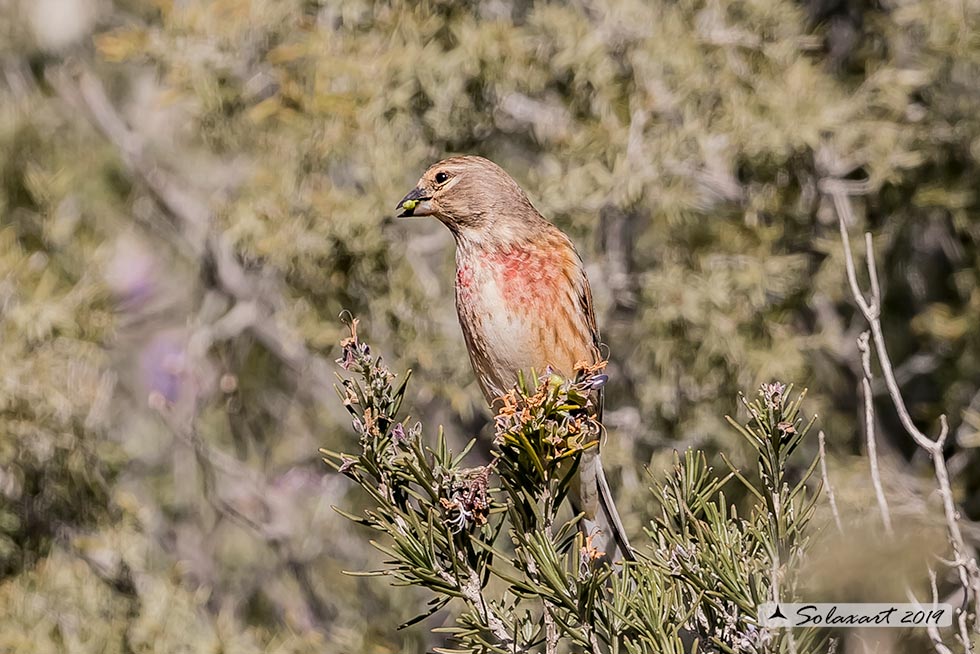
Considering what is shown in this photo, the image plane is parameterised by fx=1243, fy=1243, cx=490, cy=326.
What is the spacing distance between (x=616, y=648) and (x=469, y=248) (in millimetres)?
2286

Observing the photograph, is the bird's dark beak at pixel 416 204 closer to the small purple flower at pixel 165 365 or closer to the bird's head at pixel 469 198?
the bird's head at pixel 469 198

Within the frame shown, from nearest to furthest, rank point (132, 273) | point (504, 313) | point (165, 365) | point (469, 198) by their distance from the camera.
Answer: point (504, 313) → point (469, 198) → point (165, 365) → point (132, 273)

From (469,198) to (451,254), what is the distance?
4.17 feet

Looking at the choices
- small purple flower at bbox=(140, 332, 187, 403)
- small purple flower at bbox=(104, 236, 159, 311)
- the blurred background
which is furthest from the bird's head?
small purple flower at bbox=(104, 236, 159, 311)

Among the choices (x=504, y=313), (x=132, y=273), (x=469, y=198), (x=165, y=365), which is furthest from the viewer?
(x=132, y=273)

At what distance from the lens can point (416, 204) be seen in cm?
425

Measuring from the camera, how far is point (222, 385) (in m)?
4.93

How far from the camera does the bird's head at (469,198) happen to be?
426cm

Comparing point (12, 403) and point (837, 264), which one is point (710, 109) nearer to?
point (837, 264)

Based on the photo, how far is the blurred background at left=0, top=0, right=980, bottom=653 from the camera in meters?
4.48

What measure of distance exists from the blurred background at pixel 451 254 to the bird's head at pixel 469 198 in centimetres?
29

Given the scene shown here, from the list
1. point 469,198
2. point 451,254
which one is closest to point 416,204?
point 469,198

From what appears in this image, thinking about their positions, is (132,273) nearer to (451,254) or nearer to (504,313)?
(451,254)

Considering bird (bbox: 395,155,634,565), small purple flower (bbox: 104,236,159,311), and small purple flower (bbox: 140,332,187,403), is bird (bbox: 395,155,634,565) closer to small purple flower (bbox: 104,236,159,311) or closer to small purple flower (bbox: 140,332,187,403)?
small purple flower (bbox: 140,332,187,403)
